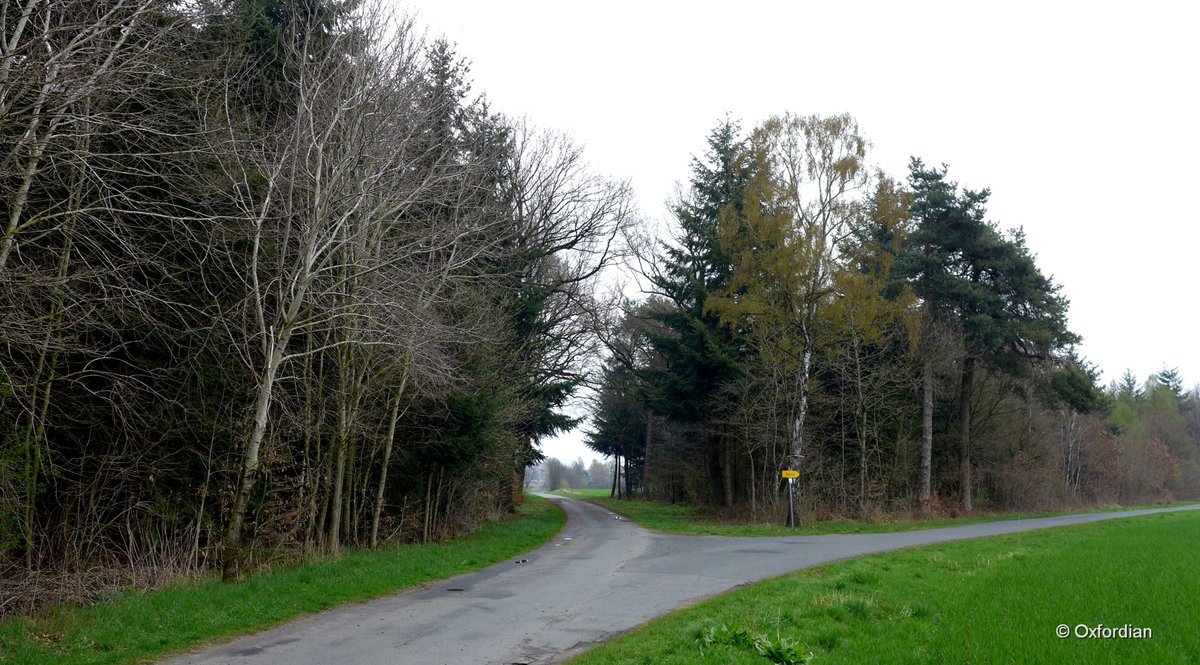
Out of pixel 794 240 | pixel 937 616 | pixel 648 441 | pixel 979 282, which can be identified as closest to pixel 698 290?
pixel 794 240

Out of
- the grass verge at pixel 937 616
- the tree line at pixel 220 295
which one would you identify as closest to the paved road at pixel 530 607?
the grass verge at pixel 937 616

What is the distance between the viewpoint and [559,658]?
26.1ft

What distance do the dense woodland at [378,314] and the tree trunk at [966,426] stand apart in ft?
0.53

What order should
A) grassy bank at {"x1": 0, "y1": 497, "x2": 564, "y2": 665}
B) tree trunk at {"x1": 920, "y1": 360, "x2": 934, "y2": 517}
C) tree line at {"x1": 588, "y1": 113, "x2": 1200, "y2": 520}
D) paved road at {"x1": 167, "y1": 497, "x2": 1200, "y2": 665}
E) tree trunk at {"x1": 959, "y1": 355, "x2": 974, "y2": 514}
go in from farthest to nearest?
1. tree trunk at {"x1": 959, "y1": 355, "x2": 974, "y2": 514}
2. tree trunk at {"x1": 920, "y1": 360, "x2": 934, "y2": 517}
3. tree line at {"x1": 588, "y1": 113, "x2": 1200, "y2": 520}
4. paved road at {"x1": 167, "y1": 497, "x2": 1200, "y2": 665}
5. grassy bank at {"x1": 0, "y1": 497, "x2": 564, "y2": 665}

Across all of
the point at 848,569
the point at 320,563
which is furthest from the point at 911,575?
the point at 320,563

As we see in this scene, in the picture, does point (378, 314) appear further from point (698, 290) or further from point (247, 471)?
point (698, 290)

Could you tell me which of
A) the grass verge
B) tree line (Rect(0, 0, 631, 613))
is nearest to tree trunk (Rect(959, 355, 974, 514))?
the grass verge

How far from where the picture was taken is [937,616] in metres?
9.02

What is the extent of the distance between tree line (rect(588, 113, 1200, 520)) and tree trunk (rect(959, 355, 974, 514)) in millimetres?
92

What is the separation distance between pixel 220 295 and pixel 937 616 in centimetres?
1148

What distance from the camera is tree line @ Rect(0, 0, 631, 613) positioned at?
30.0ft

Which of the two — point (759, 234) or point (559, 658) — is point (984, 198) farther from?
point (559, 658)

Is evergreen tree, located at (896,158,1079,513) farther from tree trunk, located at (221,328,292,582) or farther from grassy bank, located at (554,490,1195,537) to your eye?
tree trunk, located at (221,328,292,582)

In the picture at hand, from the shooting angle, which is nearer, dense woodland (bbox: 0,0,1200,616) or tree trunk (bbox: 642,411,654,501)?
dense woodland (bbox: 0,0,1200,616)
